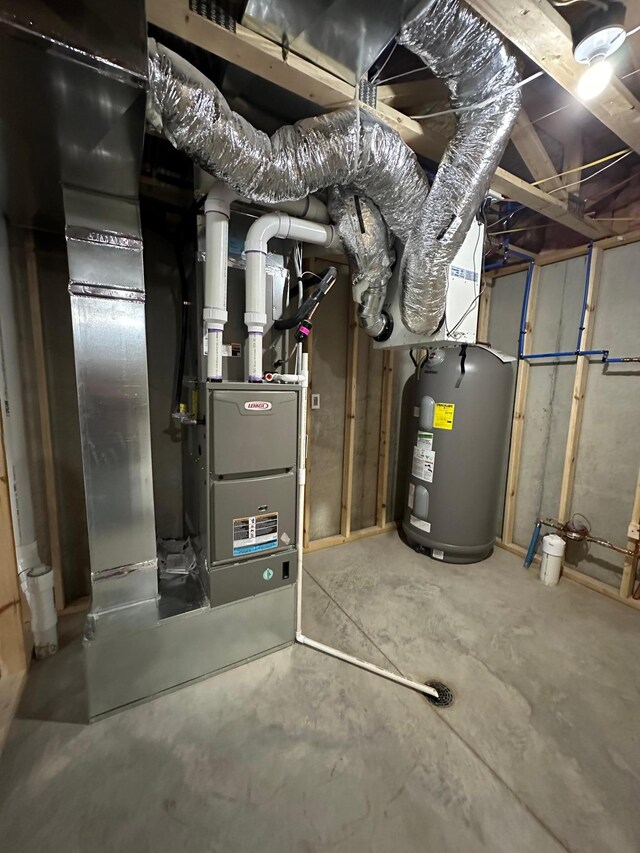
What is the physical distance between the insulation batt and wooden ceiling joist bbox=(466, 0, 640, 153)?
5 cm

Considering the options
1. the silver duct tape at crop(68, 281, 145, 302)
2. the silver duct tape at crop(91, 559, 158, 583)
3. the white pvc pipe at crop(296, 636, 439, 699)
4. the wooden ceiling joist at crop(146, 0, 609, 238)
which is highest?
the wooden ceiling joist at crop(146, 0, 609, 238)

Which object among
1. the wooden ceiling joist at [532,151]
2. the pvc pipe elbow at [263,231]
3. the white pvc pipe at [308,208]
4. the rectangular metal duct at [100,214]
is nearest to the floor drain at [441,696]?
the rectangular metal duct at [100,214]

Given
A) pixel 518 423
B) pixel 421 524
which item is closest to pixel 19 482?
pixel 421 524

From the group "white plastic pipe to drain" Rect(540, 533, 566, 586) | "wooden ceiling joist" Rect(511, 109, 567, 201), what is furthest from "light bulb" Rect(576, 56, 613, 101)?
"white plastic pipe to drain" Rect(540, 533, 566, 586)

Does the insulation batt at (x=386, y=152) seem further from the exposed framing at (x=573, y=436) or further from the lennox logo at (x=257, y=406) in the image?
the exposed framing at (x=573, y=436)

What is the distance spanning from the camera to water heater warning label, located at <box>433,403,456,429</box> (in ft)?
8.20

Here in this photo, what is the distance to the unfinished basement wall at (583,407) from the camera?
2.27 metres

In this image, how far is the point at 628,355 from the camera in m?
2.26

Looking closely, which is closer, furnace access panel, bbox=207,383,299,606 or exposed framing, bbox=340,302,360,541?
furnace access panel, bbox=207,383,299,606

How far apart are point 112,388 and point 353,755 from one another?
1.68m

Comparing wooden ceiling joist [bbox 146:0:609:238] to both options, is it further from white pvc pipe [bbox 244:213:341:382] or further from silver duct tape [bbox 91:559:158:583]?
→ silver duct tape [bbox 91:559:158:583]

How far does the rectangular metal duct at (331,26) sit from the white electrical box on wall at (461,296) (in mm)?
936

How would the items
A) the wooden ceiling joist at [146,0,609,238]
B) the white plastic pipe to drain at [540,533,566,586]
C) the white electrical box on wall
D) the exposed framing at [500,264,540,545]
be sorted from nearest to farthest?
the wooden ceiling joist at [146,0,609,238]
the white electrical box on wall
the white plastic pipe to drain at [540,533,566,586]
the exposed framing at [500,264,540,545]

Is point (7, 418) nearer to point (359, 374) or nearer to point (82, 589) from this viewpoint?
point (82, 589)
